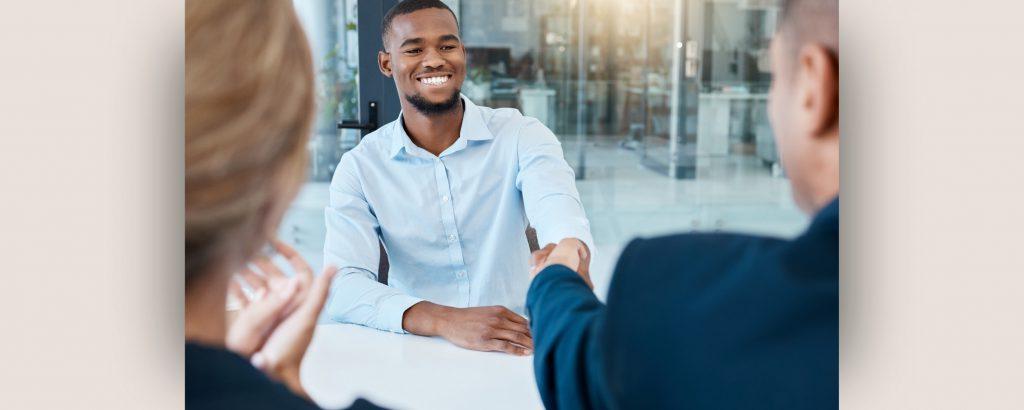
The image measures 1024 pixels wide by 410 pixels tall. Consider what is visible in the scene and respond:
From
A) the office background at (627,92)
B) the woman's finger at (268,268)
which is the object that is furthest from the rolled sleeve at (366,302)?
the office background at (627,92)

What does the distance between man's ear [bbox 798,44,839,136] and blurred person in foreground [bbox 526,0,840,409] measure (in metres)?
0.48

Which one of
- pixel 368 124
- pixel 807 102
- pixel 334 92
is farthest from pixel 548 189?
pixel 807 102

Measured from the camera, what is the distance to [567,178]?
8.26 ft

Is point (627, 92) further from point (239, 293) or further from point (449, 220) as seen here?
point (239, 293)

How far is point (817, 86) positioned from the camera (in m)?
2.49

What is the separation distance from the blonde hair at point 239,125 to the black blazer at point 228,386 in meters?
0.21

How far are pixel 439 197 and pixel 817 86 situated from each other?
1.01 metres

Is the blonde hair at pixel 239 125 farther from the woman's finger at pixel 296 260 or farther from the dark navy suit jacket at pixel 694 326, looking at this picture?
the dark navy suit jacket at pixel 694 326

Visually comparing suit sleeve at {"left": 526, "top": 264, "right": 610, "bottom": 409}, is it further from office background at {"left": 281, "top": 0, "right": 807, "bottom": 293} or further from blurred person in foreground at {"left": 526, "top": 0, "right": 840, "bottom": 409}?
office background at {"left": 281, "top": 0, "right": 807, "bottom": 293}

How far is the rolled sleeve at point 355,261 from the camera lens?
232 cm

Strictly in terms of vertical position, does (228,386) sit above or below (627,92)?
below
